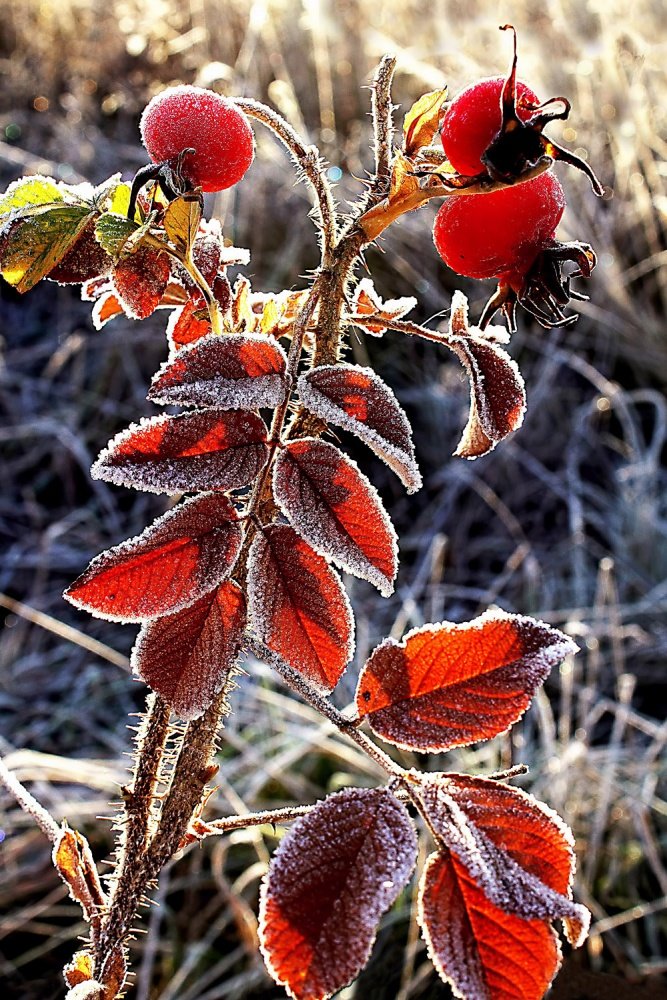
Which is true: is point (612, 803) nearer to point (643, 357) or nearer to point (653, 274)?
point (643, 357)

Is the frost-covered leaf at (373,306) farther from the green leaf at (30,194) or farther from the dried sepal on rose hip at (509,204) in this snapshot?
the green leaf at (30,194)

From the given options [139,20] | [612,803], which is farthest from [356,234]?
[139,20]

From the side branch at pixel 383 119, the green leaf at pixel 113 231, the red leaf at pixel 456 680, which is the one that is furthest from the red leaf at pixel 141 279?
the red leaf at pixel 456 680

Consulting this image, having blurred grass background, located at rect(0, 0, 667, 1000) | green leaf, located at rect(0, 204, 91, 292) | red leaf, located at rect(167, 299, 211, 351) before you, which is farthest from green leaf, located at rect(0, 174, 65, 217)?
blurred grass background, located at rect(0, 0, 667, 1000)

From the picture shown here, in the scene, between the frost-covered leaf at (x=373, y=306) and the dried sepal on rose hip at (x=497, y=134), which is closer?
the dried sepal on rose hip at (x=497, y=134)

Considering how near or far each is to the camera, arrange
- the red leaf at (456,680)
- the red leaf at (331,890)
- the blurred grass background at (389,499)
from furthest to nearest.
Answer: the blurred grass background at (389,499) → the red leaf at (456,680) → the red leaf at (331,890)

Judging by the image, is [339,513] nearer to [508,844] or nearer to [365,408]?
[365,408]
